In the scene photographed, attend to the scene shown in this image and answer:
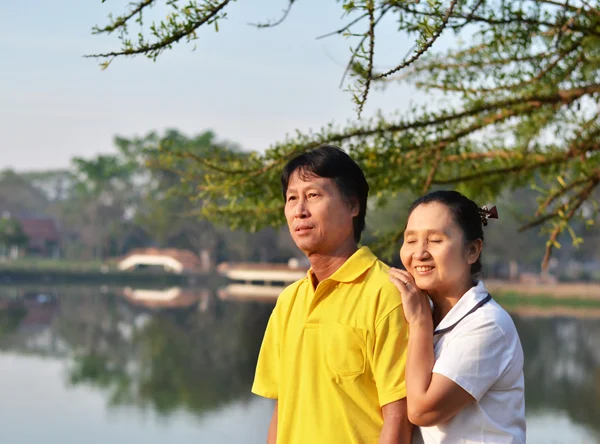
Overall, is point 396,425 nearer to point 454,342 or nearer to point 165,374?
point 454,342

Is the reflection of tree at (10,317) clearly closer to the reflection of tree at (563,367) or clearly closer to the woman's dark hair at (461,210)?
the reflection of tree at (563,367)

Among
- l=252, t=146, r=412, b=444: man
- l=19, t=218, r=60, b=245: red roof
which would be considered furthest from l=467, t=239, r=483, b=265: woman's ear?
l=19, t=218, r=60, b=245: red roof

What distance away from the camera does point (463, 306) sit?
51.3 inches

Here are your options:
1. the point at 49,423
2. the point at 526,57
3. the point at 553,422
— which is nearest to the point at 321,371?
the point at 526,57

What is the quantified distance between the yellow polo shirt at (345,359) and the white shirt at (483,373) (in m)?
0.08

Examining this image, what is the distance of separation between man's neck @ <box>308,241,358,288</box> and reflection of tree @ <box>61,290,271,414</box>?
37.5 feet

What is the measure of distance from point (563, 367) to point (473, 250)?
568 inches

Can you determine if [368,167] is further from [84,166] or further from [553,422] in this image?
[84,166]

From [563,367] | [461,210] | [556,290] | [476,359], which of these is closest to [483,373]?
[476,359]

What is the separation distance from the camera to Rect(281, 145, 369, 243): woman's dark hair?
1409 millimetres

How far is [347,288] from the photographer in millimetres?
1385

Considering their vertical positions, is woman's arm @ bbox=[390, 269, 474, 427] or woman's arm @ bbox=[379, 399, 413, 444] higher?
woman's arm @ bbox=[390, 269, 474, 427]

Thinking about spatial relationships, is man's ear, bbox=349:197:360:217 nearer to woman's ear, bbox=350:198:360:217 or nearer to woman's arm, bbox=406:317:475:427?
woman's ear, bbox=350:198:360:217

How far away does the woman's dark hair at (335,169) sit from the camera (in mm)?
1409
